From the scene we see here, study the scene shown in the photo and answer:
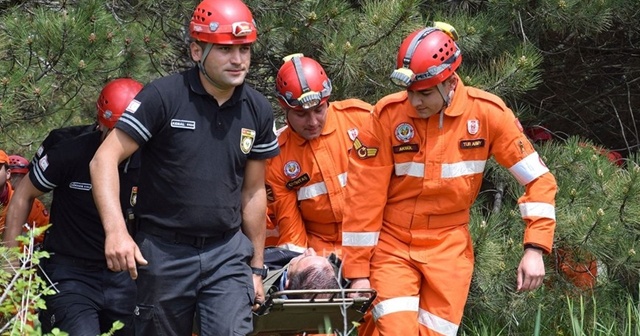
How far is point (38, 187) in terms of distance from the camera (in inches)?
242

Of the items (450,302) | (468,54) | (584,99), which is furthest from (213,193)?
(584,99)

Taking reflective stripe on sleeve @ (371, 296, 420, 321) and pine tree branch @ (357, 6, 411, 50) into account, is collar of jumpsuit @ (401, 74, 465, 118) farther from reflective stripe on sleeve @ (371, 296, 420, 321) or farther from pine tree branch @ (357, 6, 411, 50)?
pine tree branch @ (357, 6, 411, 50)

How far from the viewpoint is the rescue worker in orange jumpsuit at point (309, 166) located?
6.47 meters

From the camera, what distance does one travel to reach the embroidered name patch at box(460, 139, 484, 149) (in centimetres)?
569

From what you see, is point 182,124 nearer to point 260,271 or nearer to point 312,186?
point 260,271

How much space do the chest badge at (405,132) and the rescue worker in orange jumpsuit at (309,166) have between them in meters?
0.76

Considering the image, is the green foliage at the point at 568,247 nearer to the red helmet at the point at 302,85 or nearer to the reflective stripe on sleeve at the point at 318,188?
the reflective stripe on sleeve at the point at 318,188

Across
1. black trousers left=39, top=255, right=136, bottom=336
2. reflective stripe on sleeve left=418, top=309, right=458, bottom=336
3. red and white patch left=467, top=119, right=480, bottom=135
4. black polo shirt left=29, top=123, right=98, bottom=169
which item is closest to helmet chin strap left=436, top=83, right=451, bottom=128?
red and white patch left=467, top=119, right=480, bottom=135

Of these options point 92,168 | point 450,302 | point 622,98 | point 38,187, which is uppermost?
point 92,168

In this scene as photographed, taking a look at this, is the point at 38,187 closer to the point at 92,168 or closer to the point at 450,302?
the point at 92,168

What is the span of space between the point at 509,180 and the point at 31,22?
10.9 ft

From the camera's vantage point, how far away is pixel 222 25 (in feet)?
17.4

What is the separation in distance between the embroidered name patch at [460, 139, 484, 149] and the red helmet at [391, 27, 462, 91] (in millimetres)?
344

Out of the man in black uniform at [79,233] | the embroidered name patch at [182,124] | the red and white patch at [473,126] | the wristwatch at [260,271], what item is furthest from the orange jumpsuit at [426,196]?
the man in black uniform at [79,233]
